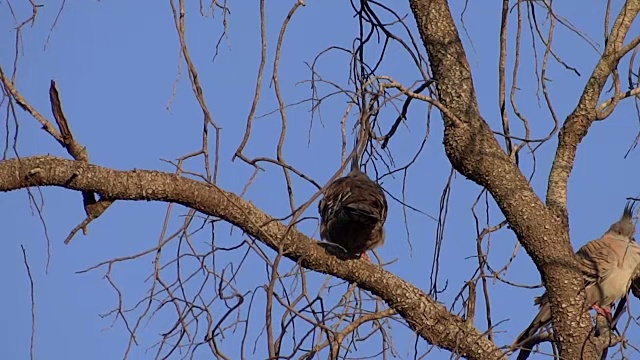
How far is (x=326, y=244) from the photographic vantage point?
394cm

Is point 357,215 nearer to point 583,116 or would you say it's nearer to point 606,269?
point 583,116

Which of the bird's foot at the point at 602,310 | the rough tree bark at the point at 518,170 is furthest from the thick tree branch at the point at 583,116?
the bird's foot at the point at 602,310

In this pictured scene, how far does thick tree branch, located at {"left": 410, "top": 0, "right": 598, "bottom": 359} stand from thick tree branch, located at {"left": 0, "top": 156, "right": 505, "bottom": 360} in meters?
0.31

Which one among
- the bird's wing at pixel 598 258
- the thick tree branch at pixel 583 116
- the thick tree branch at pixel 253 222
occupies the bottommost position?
the thick tree branch at pixel 253 222

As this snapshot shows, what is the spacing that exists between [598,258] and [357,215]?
68.7 inches

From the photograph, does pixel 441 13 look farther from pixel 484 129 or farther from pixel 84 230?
pixel 84 230

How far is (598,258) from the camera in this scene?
5.58 metres

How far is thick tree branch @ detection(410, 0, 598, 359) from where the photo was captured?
372 cm

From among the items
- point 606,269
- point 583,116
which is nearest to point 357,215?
point 583,116

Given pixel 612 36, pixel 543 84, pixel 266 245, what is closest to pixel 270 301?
pixel 266 245

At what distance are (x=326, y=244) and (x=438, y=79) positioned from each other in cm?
80

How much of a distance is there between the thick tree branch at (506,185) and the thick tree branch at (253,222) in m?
0.31

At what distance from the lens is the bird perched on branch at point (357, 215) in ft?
15.1

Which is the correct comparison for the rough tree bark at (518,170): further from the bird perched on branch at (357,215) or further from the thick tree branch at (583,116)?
the bird perched on branch at (357,215)
